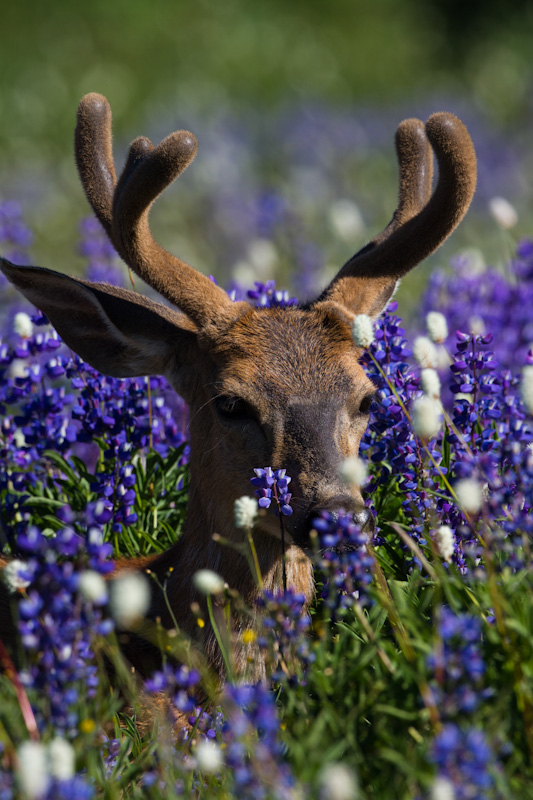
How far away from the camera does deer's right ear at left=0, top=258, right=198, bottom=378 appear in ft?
14.8

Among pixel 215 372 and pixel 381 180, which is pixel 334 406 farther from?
pixel 381 180

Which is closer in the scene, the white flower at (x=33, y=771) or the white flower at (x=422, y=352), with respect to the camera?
the white flower at (x=33, y=771)

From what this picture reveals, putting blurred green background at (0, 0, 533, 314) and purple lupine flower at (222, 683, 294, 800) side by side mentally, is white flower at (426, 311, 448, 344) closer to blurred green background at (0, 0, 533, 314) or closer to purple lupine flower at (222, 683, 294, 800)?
purple lupine flower at (222, 683, 294, 800)

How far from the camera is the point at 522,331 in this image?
22.7 ft

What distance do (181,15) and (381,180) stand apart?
485 inches

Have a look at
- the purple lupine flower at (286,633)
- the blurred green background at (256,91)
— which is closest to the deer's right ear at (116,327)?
the purple lupine flower at (286,633)

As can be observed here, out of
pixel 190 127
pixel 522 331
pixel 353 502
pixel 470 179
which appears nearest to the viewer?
pixel 353 502

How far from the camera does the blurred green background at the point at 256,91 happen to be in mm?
12695

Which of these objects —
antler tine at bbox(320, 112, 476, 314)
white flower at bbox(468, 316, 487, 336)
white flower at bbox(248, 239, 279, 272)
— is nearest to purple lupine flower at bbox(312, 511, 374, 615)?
white flower at bbox(468, 316, 487, 336)

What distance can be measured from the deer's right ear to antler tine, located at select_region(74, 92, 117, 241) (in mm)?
322

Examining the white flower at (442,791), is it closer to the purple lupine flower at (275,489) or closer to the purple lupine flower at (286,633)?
the purple lupine flower at (286,633)

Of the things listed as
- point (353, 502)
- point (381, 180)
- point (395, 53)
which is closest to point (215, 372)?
point (353, 502)

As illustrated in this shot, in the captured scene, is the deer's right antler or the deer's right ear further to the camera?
the deer's right ear

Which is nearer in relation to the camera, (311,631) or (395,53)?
(311,631)
